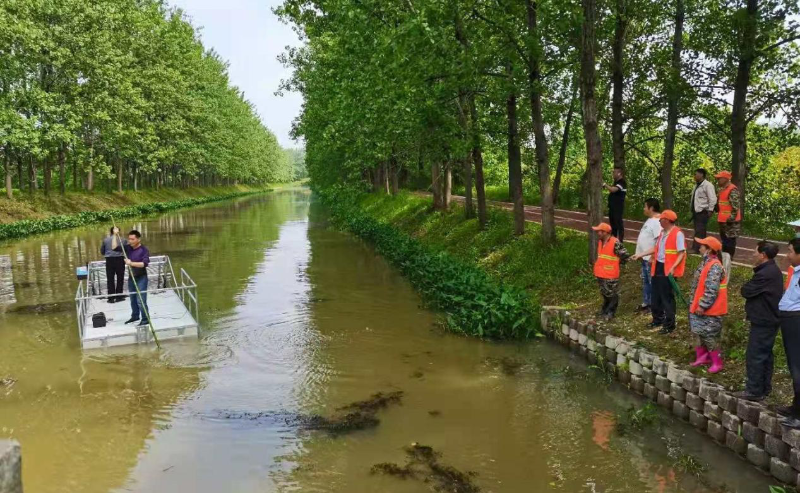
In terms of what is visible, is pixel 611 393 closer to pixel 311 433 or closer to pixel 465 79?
pixel 311 433

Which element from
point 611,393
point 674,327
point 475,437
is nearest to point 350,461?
point 475,437

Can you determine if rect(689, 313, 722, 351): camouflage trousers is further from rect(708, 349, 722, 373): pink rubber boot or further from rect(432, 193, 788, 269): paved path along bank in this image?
Result: rect(432, 193, 788, 269): paved path along bank

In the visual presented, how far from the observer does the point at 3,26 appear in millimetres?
29609

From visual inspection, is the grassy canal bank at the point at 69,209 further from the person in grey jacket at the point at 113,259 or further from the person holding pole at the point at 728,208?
the person holding pole at the point at 728,208

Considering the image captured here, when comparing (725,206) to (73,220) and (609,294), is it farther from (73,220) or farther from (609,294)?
(73,220)

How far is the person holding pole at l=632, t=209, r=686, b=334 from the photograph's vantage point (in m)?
8.79

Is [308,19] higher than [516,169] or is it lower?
higher

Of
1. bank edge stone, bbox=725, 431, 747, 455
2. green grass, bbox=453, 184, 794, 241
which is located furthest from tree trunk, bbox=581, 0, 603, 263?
green grass, bbox=453, 184, 794, 241

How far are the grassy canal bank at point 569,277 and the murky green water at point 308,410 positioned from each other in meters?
1.01

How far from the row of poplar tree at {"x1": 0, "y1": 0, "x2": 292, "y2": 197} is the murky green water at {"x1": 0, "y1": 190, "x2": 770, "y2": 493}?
77.7ft

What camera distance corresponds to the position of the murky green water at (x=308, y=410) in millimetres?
6512

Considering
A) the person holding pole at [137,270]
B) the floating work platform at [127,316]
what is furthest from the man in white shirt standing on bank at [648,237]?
the person holding pole at [137,270]

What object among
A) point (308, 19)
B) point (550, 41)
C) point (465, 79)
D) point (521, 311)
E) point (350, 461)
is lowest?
point (350, 461)

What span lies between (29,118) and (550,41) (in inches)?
1274
